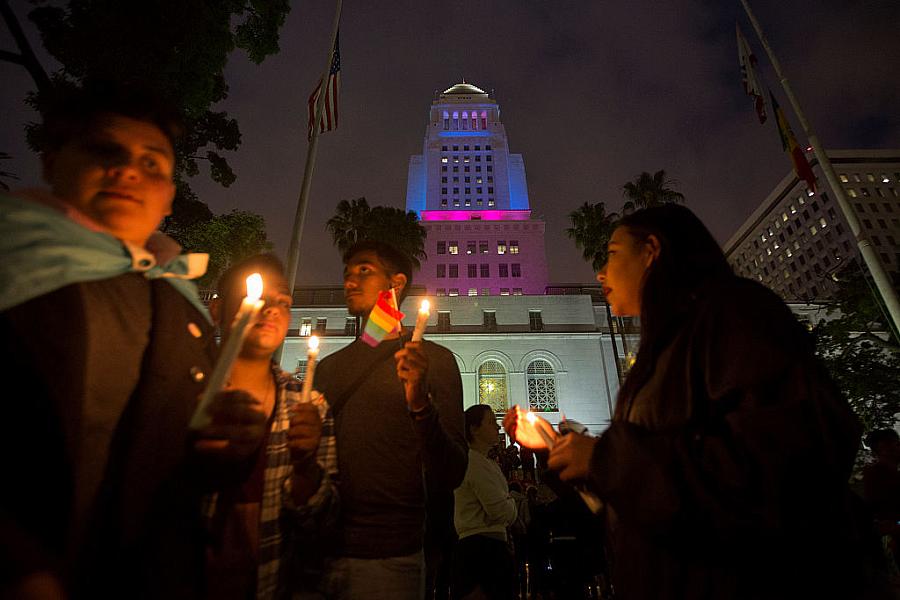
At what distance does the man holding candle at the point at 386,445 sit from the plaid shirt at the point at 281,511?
0.24 metres

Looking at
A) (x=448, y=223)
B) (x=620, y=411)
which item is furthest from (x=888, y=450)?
(x=448, y=223)

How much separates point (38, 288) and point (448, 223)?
6309cm

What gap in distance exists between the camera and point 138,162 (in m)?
1.80

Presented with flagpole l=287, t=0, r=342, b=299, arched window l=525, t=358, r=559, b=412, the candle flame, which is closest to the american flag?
flagpole l=287, t=0, r=342, b=299

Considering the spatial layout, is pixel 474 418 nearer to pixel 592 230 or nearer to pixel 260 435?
pixel 260 435

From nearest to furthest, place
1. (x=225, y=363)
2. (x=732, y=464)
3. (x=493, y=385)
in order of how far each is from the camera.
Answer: (x=225, y=363) < (x=732, y=464) < (x=493, y=385)

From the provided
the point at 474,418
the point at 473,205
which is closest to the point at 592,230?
the point at 474,418

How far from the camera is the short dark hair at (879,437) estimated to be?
6.73 meters

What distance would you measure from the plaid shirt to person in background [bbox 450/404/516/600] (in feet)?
8.70

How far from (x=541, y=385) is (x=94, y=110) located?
3651 centimetres

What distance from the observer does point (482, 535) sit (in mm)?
4684

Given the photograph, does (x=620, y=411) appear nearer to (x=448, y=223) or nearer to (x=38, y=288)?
(x=38, y=288)

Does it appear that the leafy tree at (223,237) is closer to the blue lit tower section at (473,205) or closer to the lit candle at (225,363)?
the lit candle at (225,363)

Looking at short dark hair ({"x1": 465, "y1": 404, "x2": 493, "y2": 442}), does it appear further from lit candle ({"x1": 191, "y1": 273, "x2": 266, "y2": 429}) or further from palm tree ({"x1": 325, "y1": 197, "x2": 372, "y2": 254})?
Result: palm tree ({"x1": 325, "y1": 197, "x2": 372, "y2": 254})
